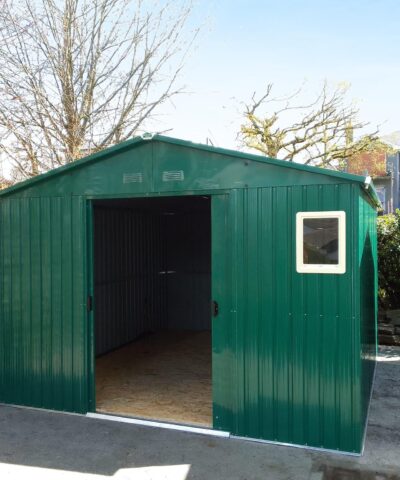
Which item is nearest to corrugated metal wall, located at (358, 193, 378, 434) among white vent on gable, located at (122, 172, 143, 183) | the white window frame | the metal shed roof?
the white window frame

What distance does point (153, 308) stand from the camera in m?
8.77

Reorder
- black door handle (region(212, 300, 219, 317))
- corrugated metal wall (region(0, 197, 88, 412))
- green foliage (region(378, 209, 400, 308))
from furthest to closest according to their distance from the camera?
green foliage (region(378, 209, 400, 308))
corrugated metal wall (region(0, 197, 88, 412))
black door handle (region(212, 300, 219, 317))

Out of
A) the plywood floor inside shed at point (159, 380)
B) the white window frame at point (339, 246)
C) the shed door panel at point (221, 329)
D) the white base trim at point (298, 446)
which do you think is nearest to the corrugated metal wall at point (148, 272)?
the plywood floor inside shed at point (159, 380)

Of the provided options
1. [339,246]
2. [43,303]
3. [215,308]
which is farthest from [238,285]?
[43,303]

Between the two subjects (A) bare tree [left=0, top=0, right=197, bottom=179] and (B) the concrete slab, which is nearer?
(B) the concrete slab

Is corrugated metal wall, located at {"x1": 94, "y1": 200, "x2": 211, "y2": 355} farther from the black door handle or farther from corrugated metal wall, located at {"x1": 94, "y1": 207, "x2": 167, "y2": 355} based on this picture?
the black door handle

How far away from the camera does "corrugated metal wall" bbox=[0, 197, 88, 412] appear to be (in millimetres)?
4539

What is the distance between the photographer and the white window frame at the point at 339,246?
11.9ft

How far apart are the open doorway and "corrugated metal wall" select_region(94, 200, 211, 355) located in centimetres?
2

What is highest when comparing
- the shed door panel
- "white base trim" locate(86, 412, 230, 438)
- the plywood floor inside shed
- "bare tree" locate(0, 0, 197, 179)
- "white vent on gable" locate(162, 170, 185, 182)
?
"bare tree" locate(0, 0, 197, 179)

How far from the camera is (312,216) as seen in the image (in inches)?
147

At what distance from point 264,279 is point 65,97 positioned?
23.4 ft

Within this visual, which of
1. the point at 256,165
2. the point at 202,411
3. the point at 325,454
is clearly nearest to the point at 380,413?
the point at 325,454

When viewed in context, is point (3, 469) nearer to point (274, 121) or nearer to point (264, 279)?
point (264, 279)
